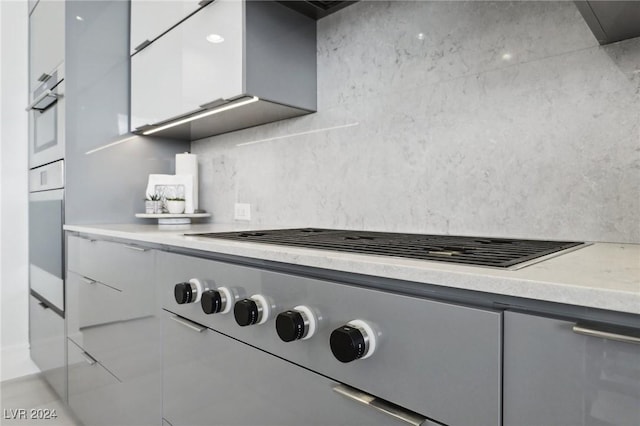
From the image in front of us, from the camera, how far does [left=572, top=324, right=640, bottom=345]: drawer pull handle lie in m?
0.44

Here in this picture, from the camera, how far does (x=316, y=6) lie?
5.29 feet

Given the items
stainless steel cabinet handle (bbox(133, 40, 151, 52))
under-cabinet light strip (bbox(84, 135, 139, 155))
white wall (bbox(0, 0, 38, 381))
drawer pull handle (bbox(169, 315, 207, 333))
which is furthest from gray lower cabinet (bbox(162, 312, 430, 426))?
white wall (bbox(0, 0, 38, 381))

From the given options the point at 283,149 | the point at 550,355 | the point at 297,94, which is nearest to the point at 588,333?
the point at 550,355

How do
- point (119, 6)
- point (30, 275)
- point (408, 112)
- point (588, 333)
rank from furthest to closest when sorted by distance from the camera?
1. point (30, 275)
2. point (119, 6)
3. point (408, 112)
4. point (588, 333)

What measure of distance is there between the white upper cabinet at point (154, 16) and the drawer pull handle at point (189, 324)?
3.88 ft

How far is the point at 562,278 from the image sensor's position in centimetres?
51

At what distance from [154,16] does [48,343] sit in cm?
185

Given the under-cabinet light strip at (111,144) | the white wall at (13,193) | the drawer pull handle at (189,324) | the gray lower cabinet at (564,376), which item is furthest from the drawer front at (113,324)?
the gray lower cabinet at (564,376)

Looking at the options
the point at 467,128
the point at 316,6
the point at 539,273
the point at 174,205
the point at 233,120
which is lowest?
the point at 539,273

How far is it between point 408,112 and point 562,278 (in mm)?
981

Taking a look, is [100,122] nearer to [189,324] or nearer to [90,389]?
[90,389]

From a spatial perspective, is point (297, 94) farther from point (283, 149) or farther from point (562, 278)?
point (562, 278)

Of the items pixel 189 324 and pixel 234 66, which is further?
pixel 234 66

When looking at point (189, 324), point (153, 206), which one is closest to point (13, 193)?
point (153, 206)
